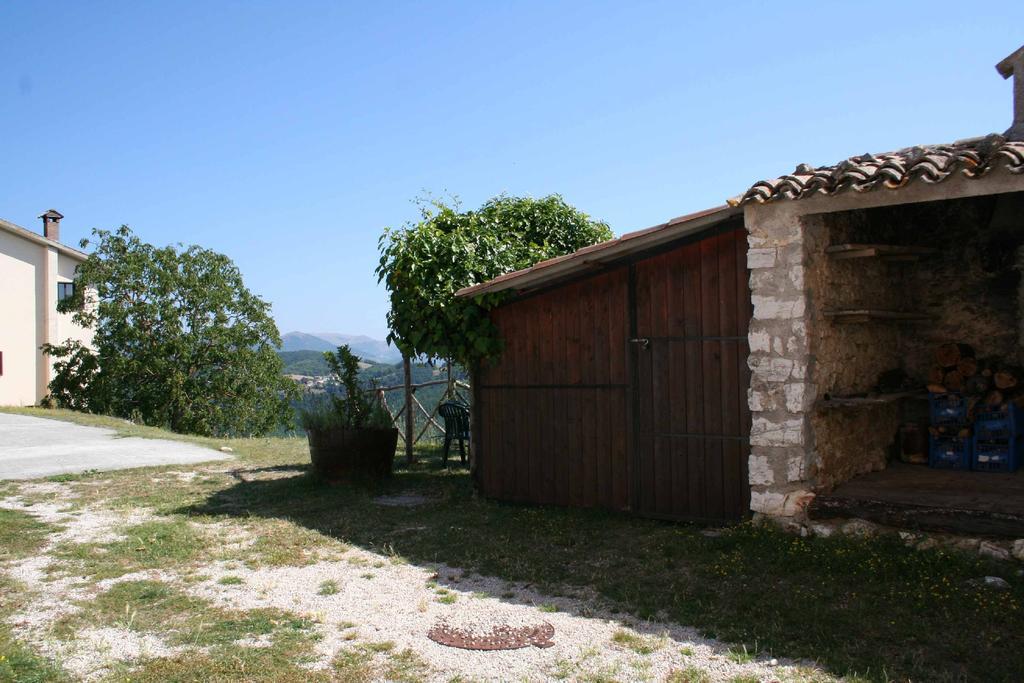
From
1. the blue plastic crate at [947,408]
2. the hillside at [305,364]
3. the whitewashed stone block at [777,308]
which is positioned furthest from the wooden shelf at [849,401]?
the hillside at [305,364]

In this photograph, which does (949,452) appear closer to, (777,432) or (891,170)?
(777,432)

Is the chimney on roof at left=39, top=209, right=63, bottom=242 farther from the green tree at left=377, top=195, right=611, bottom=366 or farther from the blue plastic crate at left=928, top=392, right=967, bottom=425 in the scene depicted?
the blue plastic crate at left=928, top=392, right=967, bottom=425

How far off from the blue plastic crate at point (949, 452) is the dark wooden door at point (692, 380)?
2112 millimetres

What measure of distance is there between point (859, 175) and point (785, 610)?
2.99 metres

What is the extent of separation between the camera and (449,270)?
8852 millimetres

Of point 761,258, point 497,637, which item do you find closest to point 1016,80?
point 761,258

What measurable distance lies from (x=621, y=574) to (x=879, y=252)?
3.53 metres

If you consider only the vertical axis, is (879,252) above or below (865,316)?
above

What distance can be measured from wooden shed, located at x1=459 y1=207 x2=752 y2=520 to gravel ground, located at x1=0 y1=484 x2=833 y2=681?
2.12 m

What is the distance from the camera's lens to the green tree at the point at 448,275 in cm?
841

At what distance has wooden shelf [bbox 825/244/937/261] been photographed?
6.20 meters

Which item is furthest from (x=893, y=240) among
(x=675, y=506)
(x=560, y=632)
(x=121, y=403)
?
(x=121, y=403)

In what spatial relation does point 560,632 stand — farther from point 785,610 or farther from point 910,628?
point 910,628

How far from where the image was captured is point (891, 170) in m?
5.44
